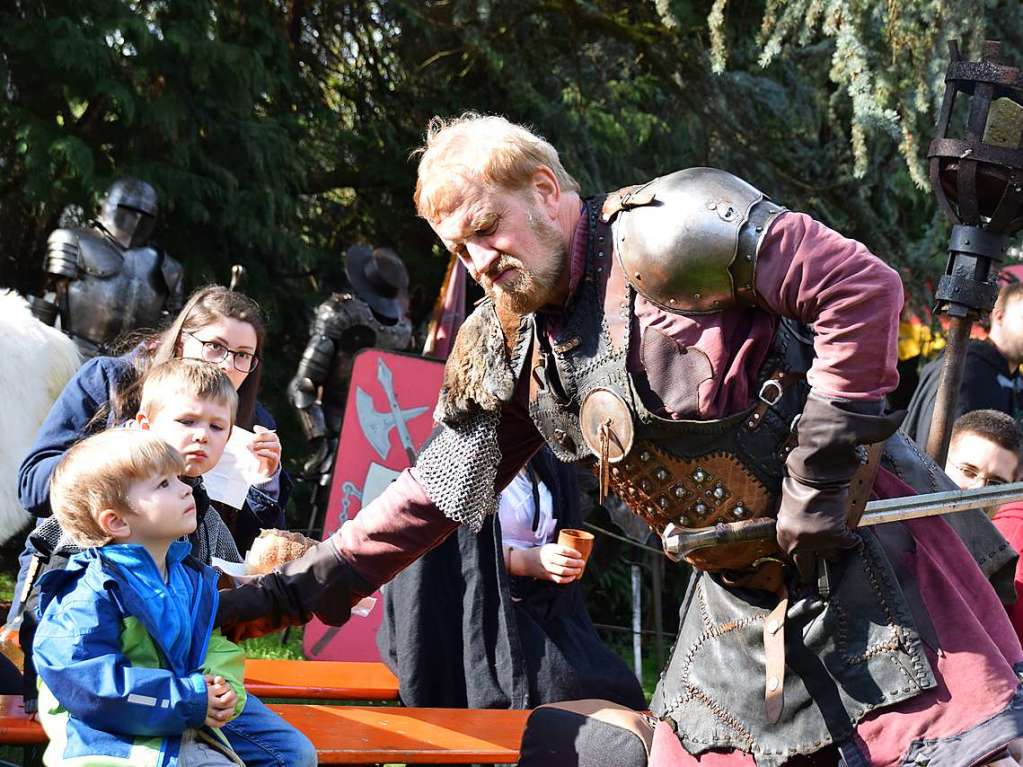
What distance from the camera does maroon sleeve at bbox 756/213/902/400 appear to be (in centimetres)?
207

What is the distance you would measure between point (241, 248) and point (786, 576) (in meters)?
5.93

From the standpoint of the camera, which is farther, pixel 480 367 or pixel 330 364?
A: pixel 330 364

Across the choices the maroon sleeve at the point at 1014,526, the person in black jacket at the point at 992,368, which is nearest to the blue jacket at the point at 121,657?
the maroon sleeve at the point at 1014,526

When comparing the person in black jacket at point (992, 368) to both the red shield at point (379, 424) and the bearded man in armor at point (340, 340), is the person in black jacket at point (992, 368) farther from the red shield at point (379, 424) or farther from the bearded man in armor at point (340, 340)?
the bearded man in armor at point (340, 340)

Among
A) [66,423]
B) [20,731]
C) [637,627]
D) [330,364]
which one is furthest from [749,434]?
[330,364]

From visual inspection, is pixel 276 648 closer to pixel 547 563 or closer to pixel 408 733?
pixel 547 563

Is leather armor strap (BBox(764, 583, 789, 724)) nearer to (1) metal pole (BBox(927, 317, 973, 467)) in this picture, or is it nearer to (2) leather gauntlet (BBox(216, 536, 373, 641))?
(2) leather gauntlet (BBox(216, 536, 373, 641))

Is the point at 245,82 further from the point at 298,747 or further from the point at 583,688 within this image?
the point at 298,747

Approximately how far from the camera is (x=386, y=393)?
5.70 meters

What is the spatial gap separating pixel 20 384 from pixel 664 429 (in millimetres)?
4564

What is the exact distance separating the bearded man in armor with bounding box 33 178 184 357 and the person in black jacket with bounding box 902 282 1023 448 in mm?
3772

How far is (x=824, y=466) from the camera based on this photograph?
6.84 ft

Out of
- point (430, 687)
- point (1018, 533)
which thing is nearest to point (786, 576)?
point (1018, 533)

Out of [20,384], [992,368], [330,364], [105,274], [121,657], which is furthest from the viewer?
[330,364]
